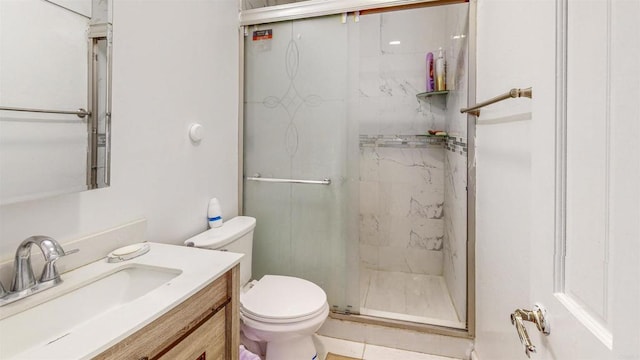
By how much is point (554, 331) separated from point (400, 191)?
7.12 ft

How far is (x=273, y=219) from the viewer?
2111mm

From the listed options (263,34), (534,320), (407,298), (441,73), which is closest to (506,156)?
(534,320)

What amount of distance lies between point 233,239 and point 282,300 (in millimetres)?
405

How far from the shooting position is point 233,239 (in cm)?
166

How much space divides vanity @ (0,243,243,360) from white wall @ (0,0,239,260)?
0.19m

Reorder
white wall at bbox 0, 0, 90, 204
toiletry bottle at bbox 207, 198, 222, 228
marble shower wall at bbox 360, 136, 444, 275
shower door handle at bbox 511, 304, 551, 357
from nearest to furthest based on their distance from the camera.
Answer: shower door handle at bbox 511, 304, 551, 357 → white wall at bbox 0, 0, 90, 204 → toiletry bottle at bbox 207, 198, 222, 228 → marble shower wall at bbox 360, 136, 444, 275

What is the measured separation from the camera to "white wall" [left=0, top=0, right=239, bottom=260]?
107 centimetres

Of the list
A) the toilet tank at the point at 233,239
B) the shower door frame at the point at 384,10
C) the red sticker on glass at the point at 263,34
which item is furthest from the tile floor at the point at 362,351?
the red sticker on glass at the point at 263,34

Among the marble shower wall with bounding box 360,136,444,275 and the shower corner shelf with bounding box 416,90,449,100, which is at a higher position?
the shower corner shelf with bounding box 416,90,449,100

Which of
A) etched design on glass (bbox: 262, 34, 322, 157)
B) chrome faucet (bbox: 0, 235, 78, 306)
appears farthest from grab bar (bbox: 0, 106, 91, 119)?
etched design on glass (bbox: 262, 34, 322, 157)

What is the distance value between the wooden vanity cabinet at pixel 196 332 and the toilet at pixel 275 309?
30 cm

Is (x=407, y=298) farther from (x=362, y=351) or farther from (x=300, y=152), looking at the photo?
(x=300, y=152)

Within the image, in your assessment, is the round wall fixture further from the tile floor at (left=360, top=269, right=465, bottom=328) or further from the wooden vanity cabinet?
the tile floor at (left=360, top=269, right=465, bottom=328)

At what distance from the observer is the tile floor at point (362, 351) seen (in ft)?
5.85
